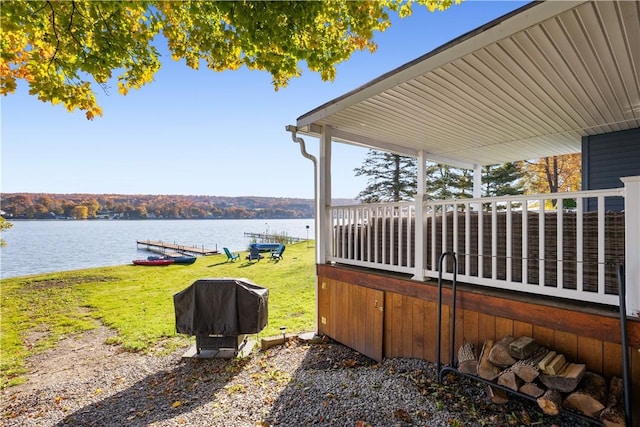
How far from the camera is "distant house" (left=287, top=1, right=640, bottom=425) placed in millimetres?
2576

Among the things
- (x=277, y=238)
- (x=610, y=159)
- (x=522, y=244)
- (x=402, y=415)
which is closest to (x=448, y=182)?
(x=610, y=159)

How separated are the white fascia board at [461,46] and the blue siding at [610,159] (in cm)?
497

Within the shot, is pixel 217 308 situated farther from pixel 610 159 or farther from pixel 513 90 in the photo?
pixel 610 159

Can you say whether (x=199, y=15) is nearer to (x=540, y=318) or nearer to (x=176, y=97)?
(x=540, y=318)

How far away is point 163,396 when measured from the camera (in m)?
4.00

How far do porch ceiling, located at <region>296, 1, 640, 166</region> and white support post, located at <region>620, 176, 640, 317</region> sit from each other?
1.35m

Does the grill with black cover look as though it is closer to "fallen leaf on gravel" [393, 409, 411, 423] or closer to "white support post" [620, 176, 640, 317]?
"fallen leaf on gravel" [393, 409, 411, 423]

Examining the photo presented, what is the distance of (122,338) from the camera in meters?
6.67

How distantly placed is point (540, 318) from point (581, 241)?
0.77 meters

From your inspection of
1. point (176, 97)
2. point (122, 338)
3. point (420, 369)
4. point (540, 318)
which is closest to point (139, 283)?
point (122, 338)

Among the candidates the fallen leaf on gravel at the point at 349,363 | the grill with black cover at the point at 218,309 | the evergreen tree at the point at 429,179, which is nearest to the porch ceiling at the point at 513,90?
the grill with black cover at the point at 218,309

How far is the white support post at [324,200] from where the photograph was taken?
5293 mm

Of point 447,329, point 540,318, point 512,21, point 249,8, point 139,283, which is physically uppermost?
point 249,8

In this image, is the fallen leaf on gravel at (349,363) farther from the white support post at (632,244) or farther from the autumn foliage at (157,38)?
the autumn foliage at (157,38)
